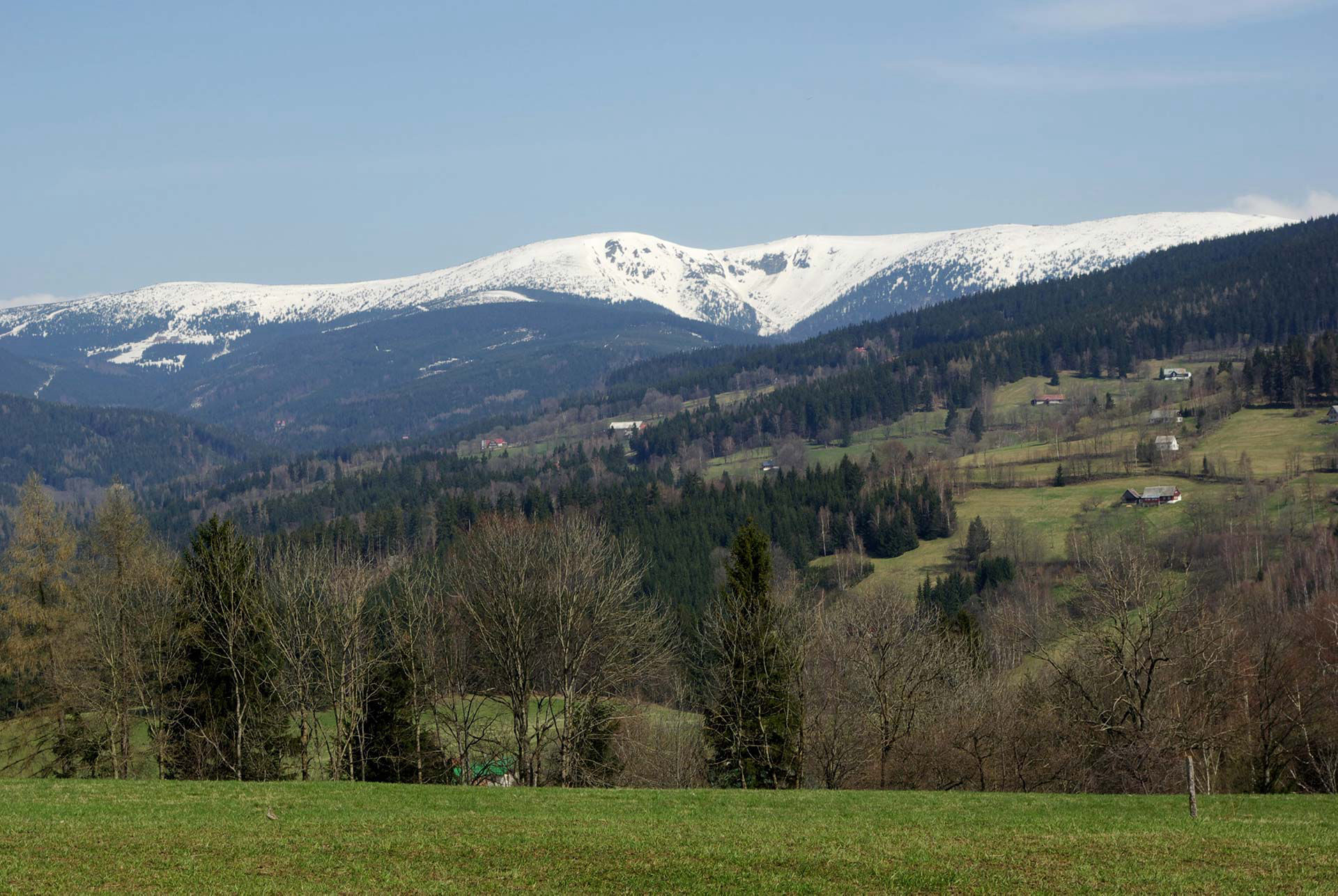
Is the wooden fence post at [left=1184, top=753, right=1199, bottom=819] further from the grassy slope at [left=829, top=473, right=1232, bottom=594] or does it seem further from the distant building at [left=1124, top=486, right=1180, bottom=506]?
the distant building at [left=1124, top=486, right=1180, bottom=506]

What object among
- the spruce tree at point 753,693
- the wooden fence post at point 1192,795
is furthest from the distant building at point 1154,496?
the wooden fence post at point 1192,795

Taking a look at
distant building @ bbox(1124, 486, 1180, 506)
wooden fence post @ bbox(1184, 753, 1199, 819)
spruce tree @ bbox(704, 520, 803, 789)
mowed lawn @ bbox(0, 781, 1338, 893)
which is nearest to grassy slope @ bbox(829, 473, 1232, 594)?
distant building @ bbox(1124, 486, 1180, 506)

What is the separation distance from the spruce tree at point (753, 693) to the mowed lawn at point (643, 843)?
1568 cm

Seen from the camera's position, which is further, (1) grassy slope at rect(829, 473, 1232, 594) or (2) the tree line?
(1) grassy slope at rect(829, 473, 1232, 594)

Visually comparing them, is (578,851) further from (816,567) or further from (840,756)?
(816,567)

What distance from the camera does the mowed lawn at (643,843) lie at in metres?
27.0

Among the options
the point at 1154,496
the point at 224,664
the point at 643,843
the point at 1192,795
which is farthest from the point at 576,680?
Answer: the point at 1154,496

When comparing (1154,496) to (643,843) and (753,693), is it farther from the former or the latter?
(643,843)

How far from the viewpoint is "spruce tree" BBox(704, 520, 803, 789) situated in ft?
183

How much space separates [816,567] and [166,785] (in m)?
138

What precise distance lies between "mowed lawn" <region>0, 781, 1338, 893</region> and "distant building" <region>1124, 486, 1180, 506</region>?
452ft

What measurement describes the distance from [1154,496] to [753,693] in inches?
5136

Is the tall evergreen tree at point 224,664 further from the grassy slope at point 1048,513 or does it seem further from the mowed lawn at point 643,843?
the grassy slope at point 1048,513

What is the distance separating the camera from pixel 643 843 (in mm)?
31047
